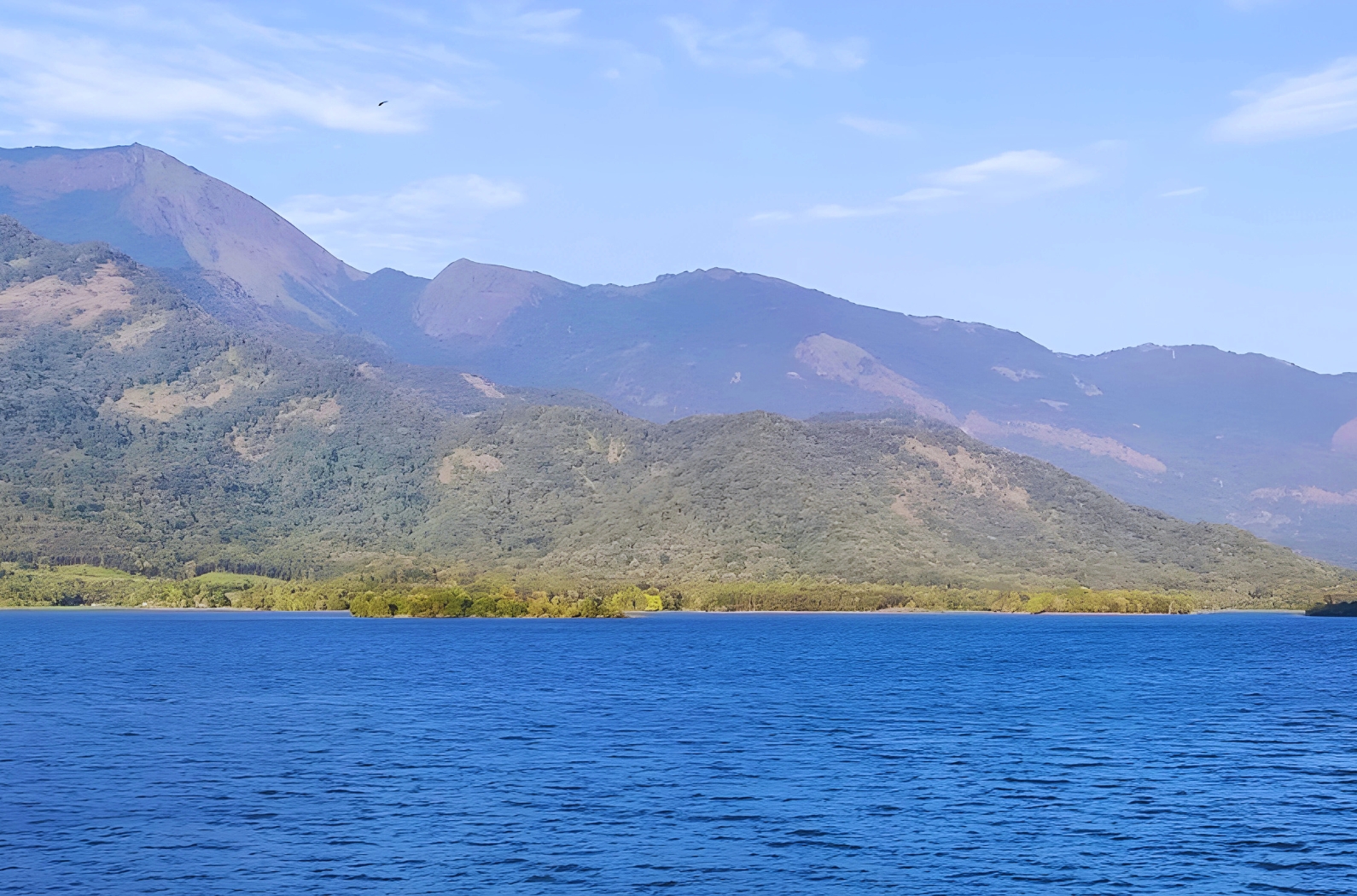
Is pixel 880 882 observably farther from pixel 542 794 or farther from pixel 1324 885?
pixel 542 794

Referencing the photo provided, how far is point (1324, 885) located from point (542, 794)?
37.8 m

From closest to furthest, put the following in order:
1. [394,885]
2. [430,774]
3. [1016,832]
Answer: [394,885] < [1016,832] < [430,774]

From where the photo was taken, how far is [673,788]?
74.2m

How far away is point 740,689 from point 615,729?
119 ft

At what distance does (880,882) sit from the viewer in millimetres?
54000

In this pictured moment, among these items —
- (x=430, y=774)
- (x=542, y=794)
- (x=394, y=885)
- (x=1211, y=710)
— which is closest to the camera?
(x=394, y=885)

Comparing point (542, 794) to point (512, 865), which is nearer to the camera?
point (512, 865)

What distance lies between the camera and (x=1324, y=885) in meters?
53.8

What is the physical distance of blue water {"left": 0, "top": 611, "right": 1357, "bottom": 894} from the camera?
5534 cm

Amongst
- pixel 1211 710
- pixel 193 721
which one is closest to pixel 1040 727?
pixel 1211 710

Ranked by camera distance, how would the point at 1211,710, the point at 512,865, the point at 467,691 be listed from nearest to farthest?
the point at 512,865 → the point at 1211,710 → the point at 467,691

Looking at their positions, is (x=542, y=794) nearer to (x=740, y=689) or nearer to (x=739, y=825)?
(x=739, y=825)

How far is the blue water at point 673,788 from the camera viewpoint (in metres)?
55.3

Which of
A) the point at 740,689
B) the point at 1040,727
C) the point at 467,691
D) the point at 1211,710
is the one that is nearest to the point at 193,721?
the point at 467,691
